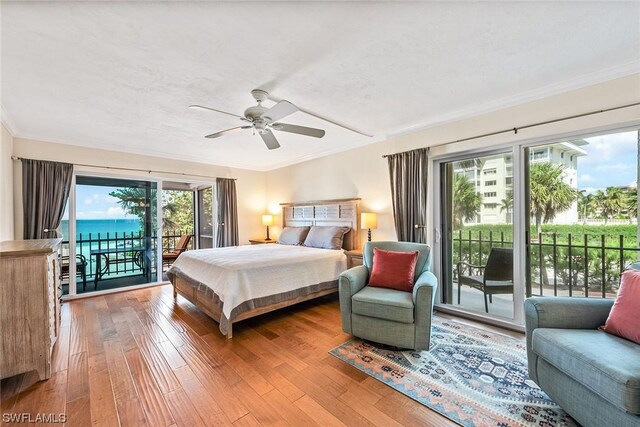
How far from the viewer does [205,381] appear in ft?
6.73

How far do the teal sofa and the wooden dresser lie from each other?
141 inches

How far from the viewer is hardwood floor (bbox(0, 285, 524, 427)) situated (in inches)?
67.1

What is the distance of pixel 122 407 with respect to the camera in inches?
70.2

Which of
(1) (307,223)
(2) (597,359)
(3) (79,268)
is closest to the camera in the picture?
(2) (597,359)

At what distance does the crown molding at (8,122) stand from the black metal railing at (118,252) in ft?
5.44

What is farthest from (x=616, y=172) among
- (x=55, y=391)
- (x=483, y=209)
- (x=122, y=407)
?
(x=55, y=391)

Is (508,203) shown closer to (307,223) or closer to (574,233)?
(574,233)

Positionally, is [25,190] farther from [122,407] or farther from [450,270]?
[450,270]

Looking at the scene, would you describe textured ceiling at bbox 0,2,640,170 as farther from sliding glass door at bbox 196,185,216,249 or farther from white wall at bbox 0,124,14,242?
sliding glass door at bbox 196,185,216,249

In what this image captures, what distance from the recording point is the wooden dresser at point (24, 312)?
1.97 m

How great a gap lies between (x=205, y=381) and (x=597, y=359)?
247cm

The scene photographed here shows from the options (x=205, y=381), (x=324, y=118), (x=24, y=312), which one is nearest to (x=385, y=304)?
(x=205, y=381)

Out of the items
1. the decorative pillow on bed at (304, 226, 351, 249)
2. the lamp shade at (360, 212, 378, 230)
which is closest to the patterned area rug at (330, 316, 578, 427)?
the lamp shade at (360, 212, 378, 230)

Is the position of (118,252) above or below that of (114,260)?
above
